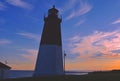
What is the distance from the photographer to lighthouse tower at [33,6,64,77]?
129 ft

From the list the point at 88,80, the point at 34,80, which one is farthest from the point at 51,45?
the point at 88,80

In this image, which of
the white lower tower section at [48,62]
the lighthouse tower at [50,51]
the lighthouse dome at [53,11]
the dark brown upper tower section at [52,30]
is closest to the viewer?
the white lower tower section at [48,62]

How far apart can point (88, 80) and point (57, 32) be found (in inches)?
474

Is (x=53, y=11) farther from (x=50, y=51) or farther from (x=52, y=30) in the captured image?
(x=50, y=51)

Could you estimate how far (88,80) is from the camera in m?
31.2

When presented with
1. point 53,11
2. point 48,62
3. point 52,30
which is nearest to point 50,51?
point 48,62

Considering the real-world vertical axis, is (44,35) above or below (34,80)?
above

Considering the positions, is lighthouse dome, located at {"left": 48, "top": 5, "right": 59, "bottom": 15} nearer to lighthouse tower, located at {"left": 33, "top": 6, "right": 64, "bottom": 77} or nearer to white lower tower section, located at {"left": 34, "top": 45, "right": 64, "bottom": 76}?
lighthouse tower, located at {"left": 33, "top": 6, "right": 64, "bottom": 77}

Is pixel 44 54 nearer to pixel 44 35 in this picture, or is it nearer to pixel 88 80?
pixel 44 35

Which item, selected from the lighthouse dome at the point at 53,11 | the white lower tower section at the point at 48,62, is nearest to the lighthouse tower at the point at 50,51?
the white lower tower section at the point at 48,62

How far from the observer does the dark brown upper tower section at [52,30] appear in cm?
4001

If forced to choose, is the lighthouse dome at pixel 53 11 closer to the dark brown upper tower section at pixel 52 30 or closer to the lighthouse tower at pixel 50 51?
the dark brown upper tower section at pixel 52 30

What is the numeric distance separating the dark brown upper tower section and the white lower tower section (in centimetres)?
82

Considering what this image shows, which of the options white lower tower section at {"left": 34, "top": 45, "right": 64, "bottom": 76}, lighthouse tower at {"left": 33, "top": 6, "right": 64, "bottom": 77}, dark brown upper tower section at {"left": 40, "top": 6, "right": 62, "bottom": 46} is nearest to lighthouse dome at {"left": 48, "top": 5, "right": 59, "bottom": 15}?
dark brown upper tower section at {"left": 40, "top": 6, "right": 62, "bottom": 46}
